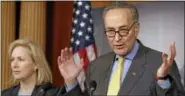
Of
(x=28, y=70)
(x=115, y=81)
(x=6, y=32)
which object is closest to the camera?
(x=115, y=81)

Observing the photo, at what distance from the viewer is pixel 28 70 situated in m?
2.81

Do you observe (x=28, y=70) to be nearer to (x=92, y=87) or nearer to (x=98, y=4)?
(x=92, y=87)

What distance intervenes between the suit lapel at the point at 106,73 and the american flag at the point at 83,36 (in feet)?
5.23

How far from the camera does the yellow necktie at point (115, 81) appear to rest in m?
2.15

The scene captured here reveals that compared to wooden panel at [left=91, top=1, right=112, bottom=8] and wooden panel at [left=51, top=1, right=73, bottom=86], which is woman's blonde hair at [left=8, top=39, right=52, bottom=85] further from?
wooden panel at [left=51, top=1, right=73, bottom=86]

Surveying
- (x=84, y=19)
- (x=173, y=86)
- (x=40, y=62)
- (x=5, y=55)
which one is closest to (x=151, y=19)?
(x=84, y=19)

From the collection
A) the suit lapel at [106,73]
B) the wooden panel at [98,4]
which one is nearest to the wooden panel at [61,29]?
the wooden panel at [98,4]

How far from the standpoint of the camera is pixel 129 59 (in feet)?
7.36

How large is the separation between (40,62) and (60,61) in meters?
0.59

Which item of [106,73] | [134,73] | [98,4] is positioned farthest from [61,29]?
[134,73]

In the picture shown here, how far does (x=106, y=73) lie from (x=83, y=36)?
5.85ft

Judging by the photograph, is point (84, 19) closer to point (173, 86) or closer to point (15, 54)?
point (15, 54)

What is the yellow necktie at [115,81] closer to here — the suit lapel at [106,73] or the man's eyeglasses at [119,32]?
the suit lapel at [106,73]

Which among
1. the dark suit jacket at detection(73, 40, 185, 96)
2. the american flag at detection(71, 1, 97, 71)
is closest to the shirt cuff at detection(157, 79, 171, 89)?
the dark suit jacket at detection(73, 40, 185, 96)
